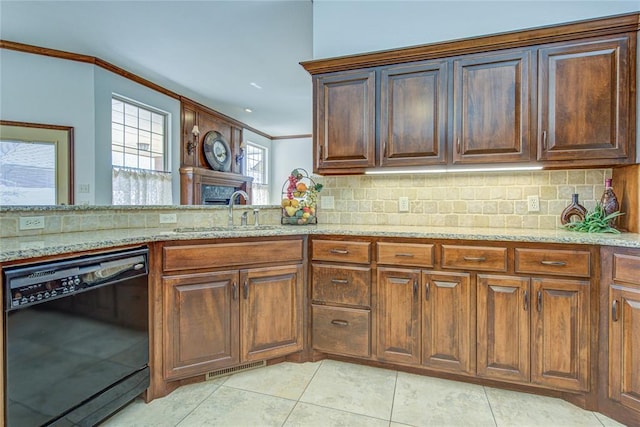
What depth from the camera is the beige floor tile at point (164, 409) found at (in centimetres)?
157

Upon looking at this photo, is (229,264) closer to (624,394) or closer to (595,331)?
(595,331)

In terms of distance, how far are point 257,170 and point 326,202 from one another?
5.38 metres

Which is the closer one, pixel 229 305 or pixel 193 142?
pixel 229 305

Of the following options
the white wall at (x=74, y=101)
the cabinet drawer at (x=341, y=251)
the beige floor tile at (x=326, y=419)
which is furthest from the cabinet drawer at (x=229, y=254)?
the white wall at (x=74, y=101)

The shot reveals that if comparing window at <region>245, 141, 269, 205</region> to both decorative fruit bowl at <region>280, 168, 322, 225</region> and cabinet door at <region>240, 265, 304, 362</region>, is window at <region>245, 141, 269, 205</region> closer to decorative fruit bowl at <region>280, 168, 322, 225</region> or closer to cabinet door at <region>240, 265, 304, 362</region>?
decorative fruit bowl at <region>280, 168, 322, 225</region>

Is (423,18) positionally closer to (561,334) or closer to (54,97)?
(561,334)

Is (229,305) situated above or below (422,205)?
below

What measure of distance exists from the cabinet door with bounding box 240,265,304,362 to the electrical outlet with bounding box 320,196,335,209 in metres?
0.79

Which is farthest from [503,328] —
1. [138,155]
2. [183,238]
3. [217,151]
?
[217,151]

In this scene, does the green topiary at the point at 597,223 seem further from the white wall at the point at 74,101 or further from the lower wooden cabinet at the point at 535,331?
the white wall at the point at 74,101

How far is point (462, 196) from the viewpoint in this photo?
2404 millimetres

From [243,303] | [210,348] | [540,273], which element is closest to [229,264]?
[243,303]

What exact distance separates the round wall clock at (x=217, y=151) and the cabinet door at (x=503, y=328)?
510cm

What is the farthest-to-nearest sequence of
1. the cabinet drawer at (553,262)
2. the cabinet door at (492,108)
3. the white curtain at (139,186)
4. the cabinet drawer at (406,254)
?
the white curtain at (139,186)
the cabinet door at (492,108)
the cabinet drawer at (406,254)
the cabinet drawer at (553,262)
